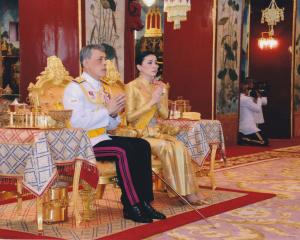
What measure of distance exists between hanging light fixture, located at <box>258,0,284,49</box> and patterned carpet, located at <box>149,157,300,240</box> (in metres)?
7.33

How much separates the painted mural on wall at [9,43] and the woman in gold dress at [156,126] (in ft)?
33.2

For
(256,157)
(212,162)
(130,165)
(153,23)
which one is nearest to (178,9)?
(212,162)

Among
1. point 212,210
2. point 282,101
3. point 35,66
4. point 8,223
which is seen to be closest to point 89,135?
point 8,223

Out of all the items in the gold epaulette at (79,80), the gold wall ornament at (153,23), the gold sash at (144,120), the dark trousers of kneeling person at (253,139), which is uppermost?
the gold wall ornament at (153,23)

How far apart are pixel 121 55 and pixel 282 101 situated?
798 cm

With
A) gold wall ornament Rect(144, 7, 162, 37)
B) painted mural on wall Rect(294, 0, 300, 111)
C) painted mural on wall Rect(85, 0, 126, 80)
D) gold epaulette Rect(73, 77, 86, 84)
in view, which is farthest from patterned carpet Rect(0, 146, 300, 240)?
gold wall ornament Rect(144, 7, 162, 37)

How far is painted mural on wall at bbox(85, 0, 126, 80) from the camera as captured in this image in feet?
25.9

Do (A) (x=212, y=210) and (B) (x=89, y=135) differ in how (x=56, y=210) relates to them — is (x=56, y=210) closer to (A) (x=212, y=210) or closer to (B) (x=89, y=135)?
(B) (x=89, y=135)

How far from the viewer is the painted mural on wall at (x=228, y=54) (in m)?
11.8

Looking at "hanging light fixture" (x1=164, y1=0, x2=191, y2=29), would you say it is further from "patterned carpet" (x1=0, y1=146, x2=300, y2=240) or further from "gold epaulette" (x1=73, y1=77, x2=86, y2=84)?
"gold epaulette" (x1=73, y1=77, x2=86, y2=84)

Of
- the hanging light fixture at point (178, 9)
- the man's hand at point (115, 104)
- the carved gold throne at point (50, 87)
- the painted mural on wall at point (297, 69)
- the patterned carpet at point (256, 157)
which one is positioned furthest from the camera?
the painted mural on wall at point (297, 69)

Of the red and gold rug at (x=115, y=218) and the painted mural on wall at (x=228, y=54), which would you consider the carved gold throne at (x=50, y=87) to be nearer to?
the red and gold rug at (x=115, y=218)

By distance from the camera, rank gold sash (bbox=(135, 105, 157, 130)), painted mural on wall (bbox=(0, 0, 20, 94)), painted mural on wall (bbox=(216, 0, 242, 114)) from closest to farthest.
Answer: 1. gold sash (bbox=(135, 105, 157, 130))
2. painted mural on wall (bbox=(216, 0, 242, 114))
3. painted mural on wall (bbox=(0, 0, 20, 94))

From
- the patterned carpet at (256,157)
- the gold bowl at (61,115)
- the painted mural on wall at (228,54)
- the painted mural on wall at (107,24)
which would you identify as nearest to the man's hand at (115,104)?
the gold bowl at (61,115)
